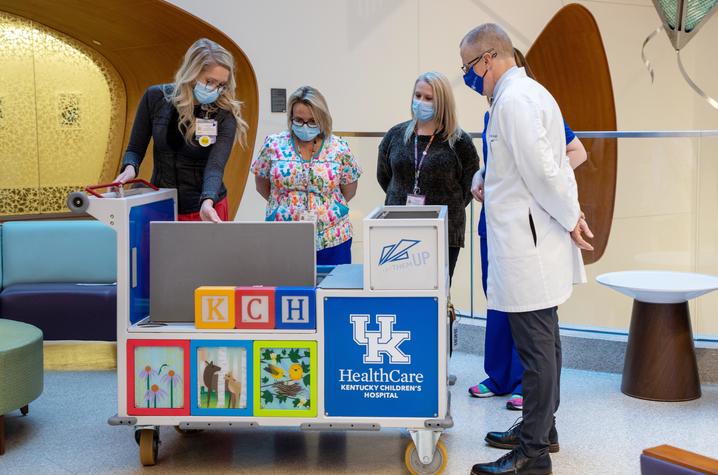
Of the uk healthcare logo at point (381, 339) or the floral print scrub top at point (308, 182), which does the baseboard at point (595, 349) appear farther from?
the uk healthcare logo at point (381, 339)

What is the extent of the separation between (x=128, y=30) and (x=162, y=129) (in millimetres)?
3429

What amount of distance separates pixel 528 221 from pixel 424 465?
3.20 feet

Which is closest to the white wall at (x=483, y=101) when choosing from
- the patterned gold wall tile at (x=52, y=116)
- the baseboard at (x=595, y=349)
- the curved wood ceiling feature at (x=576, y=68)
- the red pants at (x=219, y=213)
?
the curved wood ceiling feature at (x=576, y=68)

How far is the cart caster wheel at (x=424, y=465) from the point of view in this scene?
11.7 feet

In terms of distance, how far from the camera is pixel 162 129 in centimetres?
410

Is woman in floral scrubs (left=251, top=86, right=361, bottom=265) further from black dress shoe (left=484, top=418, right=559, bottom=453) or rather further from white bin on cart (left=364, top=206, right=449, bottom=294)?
black dress shoe (left=484, top=418, right=559, bottom=453)

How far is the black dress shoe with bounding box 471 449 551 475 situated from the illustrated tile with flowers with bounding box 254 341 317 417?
68cm

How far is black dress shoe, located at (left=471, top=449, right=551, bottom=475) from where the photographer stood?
3506 millimetres

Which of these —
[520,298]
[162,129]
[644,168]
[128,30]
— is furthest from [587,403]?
[128,30]

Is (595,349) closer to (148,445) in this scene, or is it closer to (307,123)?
(307,123)

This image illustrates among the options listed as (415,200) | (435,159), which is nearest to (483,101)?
(435,159)

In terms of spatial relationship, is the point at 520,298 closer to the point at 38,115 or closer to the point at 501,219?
the point at 501,219

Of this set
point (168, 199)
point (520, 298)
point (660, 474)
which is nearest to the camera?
A: point (660, 474)

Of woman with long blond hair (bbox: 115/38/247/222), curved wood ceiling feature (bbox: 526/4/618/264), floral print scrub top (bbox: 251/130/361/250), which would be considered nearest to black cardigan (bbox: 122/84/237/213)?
woman with long blond hair (bbox: 115/38/247/222)
